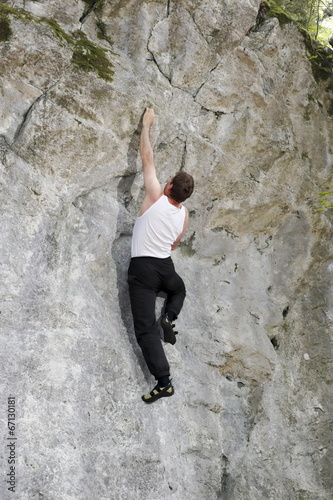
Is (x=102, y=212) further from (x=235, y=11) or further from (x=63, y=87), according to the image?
(x=235, y=11)

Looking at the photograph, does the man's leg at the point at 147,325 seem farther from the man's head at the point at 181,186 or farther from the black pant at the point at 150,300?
the man's head at the point at 181,186

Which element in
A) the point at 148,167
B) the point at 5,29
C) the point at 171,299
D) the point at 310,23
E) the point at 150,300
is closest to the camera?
the point at 5,29

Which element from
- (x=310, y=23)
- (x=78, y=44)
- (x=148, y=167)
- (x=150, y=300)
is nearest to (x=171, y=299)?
(x=150, y=300)

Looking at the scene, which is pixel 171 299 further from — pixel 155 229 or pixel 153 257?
pixel 155 229

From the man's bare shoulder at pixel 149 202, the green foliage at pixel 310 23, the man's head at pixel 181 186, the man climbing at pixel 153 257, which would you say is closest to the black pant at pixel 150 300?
the man climbing at pixel 153 257

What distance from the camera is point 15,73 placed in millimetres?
5438

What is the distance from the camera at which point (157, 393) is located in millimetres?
5547

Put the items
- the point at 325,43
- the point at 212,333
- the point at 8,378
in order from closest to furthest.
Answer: the point at 8,378 → the point at 212,333 → the point at 325,43

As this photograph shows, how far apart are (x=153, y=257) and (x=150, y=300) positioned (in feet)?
1.65

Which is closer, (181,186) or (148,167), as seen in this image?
(181,186)

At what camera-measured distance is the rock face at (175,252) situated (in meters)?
5.10

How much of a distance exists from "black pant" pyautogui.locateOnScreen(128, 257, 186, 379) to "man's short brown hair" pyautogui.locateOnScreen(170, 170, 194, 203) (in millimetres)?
794

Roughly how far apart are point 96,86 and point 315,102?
3751 millimetres

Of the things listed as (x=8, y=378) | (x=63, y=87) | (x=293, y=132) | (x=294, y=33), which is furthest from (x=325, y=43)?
(x=8, y=378)
